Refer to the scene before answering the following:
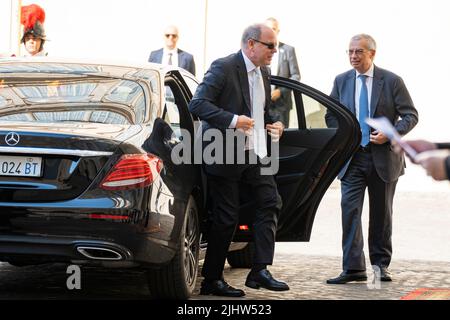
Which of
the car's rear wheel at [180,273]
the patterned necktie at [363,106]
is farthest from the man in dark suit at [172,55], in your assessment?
the car's rear wheel at [180,273]

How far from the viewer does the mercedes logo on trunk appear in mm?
7383

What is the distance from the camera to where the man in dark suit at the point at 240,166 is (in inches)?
335

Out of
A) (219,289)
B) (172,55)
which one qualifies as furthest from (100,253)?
(172,55)

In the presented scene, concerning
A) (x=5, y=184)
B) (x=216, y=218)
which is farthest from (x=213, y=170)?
(x=5, y=184)

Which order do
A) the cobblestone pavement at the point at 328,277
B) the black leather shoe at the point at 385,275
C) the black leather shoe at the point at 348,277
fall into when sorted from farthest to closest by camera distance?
the black leather shoe at the point at 385,275
the black leather shoe at the point at 348,277
the cobblestone pavement at the point at 328,277

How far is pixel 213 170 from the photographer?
848 centimetres

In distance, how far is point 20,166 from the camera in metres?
7.41

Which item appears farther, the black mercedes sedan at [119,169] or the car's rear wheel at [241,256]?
the car's rear wheel at [241,256]

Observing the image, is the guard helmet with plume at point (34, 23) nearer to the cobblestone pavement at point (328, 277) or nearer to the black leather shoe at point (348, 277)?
the cobblestone pavement at point (328, 277)

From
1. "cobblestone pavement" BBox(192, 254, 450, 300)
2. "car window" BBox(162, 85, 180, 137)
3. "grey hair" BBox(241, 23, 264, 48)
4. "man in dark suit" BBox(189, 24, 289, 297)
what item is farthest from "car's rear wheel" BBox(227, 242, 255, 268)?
"grey hair" BBox(241, 23, 264, 48)

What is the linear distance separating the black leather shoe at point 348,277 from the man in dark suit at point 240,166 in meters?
1.01

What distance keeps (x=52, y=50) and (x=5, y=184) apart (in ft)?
37.6

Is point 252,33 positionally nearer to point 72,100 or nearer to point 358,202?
point 72,100

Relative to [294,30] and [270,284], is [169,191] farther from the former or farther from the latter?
[294,30]
